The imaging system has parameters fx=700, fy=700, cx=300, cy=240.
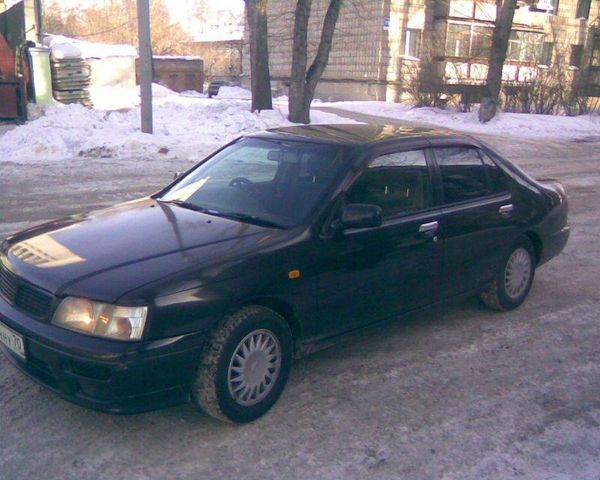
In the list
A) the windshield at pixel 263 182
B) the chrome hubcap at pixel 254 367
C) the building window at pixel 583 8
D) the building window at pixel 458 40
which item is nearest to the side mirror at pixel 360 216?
the windshield at pixel 263 182

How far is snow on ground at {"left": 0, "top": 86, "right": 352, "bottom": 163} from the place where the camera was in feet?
45.9

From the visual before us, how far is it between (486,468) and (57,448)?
7.14 feet

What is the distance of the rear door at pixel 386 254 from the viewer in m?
4.27

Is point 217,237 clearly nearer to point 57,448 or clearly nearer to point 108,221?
point 108,221

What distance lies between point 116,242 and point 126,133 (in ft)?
39.8

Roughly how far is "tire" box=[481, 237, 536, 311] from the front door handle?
984mm

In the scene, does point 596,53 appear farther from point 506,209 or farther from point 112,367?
point 112,367

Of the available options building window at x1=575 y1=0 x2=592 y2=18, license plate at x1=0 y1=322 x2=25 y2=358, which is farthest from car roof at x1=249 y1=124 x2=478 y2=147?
building window at x1=575 y1=0 x2=592 y2=18

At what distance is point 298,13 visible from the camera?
1886 cm

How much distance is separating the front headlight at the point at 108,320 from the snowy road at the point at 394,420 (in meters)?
0.63

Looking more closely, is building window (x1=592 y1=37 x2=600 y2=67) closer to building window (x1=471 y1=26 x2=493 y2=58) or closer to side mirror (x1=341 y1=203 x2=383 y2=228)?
building window (x1=471 y1=26 x2=493 y2=58)

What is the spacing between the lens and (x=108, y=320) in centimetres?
343

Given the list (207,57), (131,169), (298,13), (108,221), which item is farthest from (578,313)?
(207,57)

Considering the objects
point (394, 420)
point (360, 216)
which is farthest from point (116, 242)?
point (394, 420)
